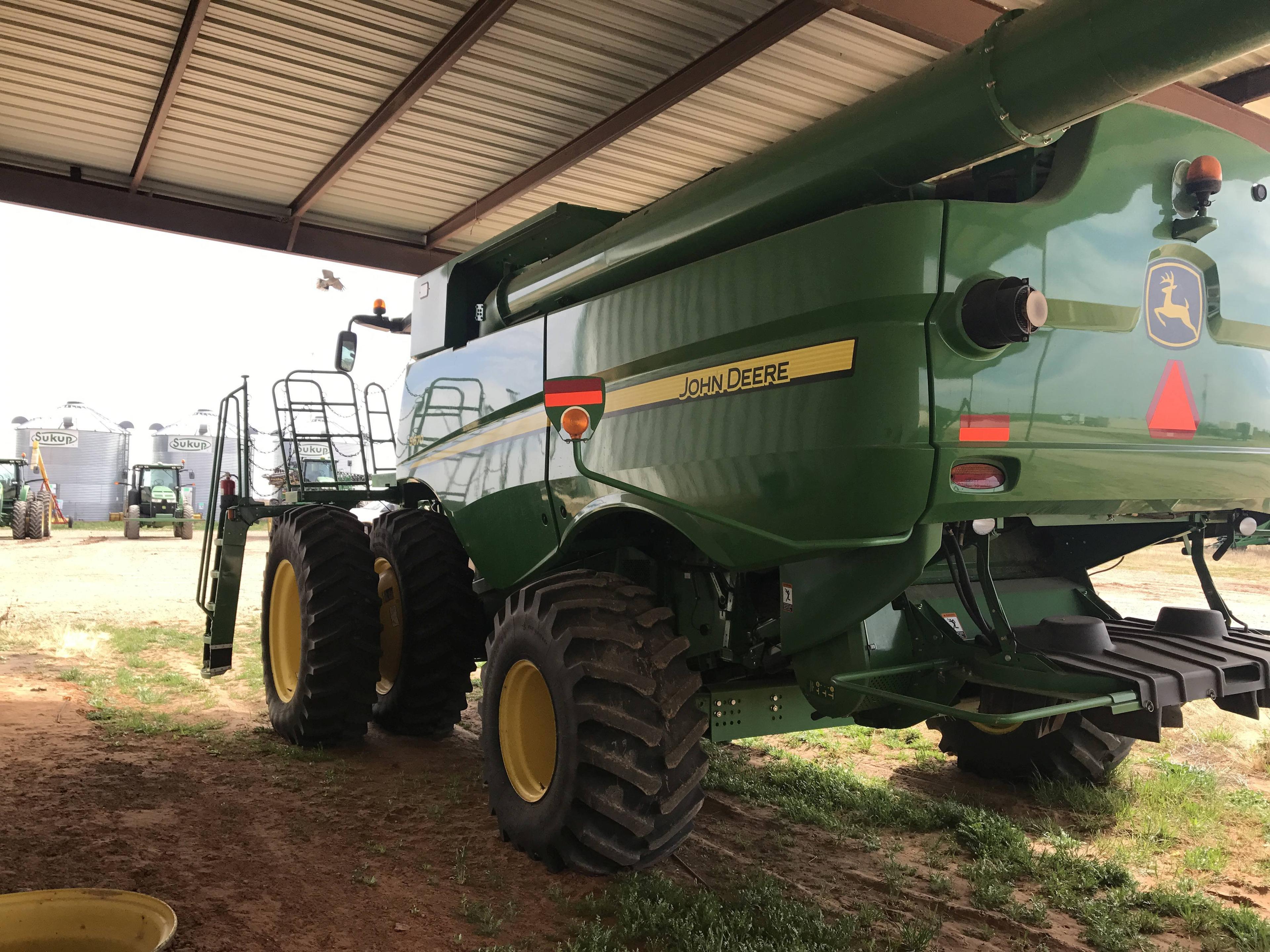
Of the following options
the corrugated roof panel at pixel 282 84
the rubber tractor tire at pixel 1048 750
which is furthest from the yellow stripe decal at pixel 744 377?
the corrugated roof panel at pixel 282 84

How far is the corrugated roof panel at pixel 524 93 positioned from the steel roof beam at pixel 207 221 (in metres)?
0.43

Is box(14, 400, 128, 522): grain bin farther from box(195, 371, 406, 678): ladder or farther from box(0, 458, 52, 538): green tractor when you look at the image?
box(195, 371, 406, 678): ladder

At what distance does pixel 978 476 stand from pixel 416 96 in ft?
19.6

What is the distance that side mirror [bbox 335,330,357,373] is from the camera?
6445 mm

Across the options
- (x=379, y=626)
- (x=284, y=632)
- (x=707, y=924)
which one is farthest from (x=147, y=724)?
(x=707, y=924)

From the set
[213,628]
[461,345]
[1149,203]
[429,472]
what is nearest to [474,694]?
[213,628]

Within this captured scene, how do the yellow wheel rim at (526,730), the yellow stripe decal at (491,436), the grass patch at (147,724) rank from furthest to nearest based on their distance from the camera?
the grass patch at (147,724) → the yellow stripe decal at (491,436) → the yellow wheel rim at (526,730)

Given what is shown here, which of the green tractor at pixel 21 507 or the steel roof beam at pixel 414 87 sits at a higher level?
the steel roof beam at pixel 414 87

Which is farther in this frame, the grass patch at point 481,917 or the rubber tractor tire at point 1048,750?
the rubber tractor tire at point 1048,750

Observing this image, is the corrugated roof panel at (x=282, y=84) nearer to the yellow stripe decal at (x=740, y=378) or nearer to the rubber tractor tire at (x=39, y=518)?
the yellow stripe decal at (x=740, y=378)

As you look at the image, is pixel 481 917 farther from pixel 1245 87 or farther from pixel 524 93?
pixel 1245 87

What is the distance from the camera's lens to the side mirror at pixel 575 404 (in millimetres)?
3436

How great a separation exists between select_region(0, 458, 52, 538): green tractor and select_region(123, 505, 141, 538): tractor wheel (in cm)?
173

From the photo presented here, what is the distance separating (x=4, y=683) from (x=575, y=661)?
5627mm
